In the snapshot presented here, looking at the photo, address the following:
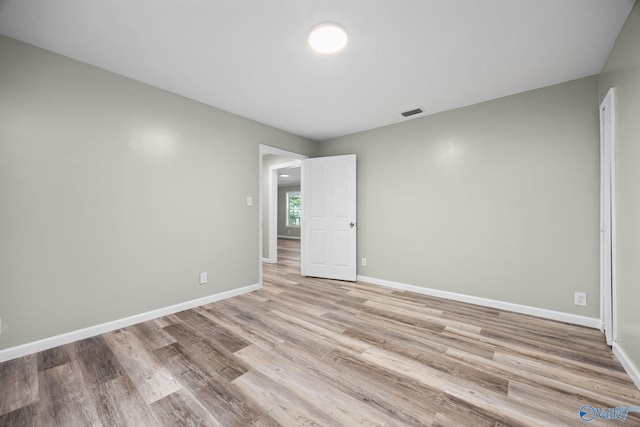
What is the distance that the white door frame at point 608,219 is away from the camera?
2.04 m

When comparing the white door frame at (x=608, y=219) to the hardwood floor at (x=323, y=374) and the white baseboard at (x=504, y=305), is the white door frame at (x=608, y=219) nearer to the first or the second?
the white baseboard at (x=504, y=305)

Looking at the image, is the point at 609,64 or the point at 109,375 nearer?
the point at 109,375

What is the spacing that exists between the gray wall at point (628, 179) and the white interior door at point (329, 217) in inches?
111

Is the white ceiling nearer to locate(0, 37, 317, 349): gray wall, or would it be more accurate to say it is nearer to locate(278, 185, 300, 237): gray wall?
locate(0, 37, 317, 349): gray wall

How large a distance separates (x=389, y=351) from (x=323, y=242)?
250 centimetres

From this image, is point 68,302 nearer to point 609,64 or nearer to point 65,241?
point 65,241

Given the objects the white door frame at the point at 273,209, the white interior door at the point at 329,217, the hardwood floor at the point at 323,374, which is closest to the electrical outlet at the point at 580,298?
the hardwood floor at the point at 323,374

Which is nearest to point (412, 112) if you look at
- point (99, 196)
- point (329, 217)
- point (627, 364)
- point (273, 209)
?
point (329, 217)

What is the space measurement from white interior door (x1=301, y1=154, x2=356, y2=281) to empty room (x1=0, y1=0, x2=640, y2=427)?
68cm

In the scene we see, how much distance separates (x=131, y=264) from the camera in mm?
2539

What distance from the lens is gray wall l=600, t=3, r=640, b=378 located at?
1.65 meters

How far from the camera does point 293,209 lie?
1163 centimetres

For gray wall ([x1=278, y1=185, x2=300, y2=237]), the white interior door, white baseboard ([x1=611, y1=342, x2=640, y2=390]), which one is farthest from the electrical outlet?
gray wall ([x1=278, y1=185, x2=300, y2=237])

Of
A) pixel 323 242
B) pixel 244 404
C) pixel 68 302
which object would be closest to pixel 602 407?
pixel 244 404
